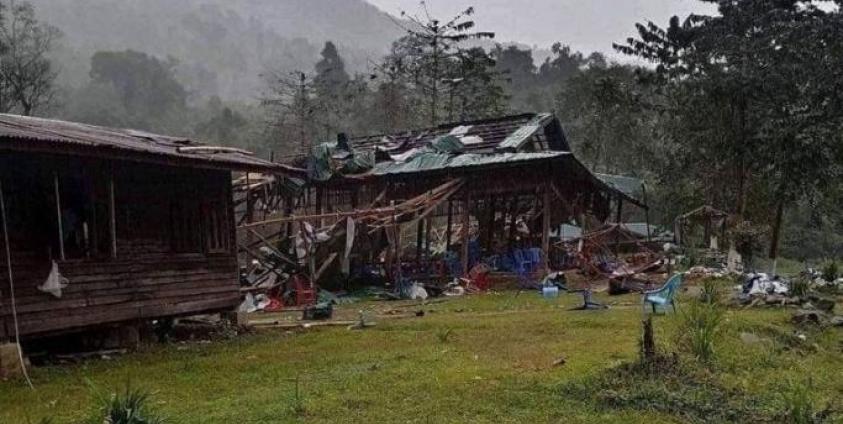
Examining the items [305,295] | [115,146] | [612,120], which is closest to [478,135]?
[305,295]

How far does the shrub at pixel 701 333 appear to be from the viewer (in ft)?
29.1

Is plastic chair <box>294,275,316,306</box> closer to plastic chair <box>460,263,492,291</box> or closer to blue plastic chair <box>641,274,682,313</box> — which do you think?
plastic chair <box>460,263,492,291</box>

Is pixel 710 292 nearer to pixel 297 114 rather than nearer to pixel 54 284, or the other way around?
pixel 54 284

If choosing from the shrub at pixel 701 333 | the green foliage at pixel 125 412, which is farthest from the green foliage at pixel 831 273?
the green foliage at pixel 125 412

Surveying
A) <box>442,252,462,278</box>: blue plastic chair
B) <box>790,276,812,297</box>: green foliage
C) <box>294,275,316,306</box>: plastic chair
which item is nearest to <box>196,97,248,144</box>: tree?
<box>442,252,462,278</box>: blue plastic chair

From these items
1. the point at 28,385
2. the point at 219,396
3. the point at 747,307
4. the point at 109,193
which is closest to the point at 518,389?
the point at 219,396

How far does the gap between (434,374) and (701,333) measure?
10.6 ft

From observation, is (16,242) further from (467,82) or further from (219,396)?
(467,82)

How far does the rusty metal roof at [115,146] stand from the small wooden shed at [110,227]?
0.02m

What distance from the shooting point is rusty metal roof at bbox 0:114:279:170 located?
8.32 meters

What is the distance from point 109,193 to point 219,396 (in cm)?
383

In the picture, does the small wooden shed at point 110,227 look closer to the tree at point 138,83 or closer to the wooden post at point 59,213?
the wooden post at point 59,213

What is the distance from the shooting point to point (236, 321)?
12.7 metres

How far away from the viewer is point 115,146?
9.19 metres
